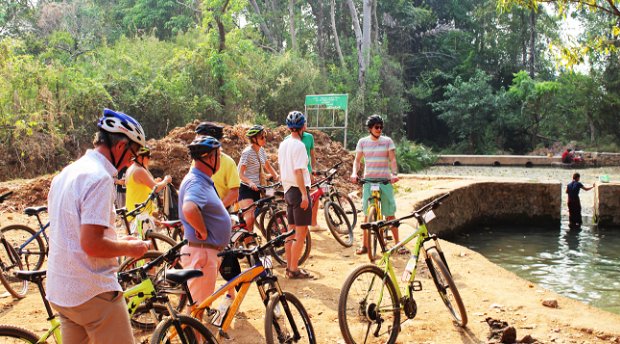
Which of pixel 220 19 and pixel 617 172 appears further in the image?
pixel 617 172

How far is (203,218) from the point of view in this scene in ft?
15.4

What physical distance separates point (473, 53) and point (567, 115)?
733 centimetres

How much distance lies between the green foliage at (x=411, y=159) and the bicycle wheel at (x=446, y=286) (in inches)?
826

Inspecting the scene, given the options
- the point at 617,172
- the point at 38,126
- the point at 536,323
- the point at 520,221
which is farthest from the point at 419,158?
the point at 536,323

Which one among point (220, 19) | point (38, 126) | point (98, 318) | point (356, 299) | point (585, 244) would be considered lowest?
point (585, 244)

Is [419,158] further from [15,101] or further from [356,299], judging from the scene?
[356,299]

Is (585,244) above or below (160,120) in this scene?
below

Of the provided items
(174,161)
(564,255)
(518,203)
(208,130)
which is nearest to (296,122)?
(208,130)

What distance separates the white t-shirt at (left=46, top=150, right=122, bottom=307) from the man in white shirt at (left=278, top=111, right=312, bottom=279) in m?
3.94

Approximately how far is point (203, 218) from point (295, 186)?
2.45 m

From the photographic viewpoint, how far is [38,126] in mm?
17344

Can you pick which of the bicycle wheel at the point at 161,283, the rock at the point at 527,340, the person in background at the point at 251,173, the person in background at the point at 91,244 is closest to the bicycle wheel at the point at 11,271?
the bicycle wheel at the point at 161,283

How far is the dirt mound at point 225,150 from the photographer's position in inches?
560

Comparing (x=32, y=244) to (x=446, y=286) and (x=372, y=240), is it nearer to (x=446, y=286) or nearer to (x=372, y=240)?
(x=372, y=240)
